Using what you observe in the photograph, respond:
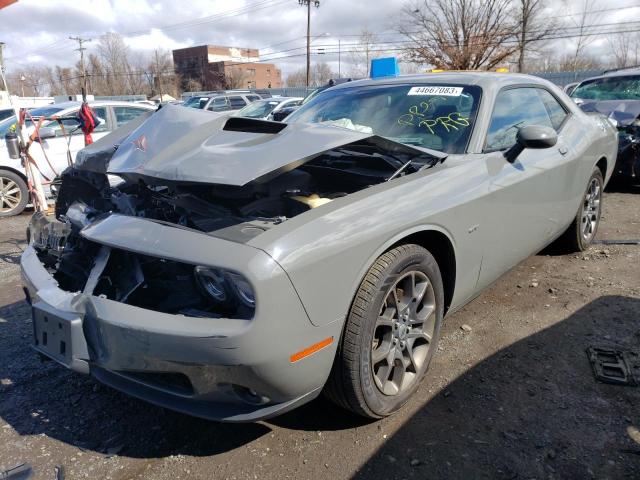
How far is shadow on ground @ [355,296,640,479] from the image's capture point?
6.66 feet

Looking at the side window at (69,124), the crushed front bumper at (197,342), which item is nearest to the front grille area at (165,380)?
the crushed front bumper at (197,342)

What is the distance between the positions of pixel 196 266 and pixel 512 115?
7.92 feet

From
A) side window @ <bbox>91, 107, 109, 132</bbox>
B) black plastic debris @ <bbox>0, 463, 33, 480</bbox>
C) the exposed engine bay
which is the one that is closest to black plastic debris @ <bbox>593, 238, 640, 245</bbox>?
the exposed engine bay

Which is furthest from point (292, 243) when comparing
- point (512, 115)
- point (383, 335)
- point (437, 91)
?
point (512, 115)

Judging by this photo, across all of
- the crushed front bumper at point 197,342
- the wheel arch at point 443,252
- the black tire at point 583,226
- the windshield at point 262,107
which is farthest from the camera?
the windshield at point 262,107

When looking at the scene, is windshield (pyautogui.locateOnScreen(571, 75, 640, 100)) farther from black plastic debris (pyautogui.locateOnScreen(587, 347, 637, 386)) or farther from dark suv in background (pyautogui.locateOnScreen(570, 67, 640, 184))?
black plastic debris (pyautogui.locateOnScreen(587, 347, 637, 386))

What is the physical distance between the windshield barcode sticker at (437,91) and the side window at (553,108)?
983 millimetres

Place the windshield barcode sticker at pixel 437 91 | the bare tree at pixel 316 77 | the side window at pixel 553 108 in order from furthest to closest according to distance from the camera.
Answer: the bare tree at pixel 316 77 → the side window at pixel 553 108 → the windshield barcode sticker at pixel 437 91

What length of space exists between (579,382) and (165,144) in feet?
8.20

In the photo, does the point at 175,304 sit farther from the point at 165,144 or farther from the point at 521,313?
A: the point at 521,313

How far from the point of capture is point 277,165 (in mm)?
2172

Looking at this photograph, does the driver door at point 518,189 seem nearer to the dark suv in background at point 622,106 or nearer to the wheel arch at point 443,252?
the wheel arch at point 443,252

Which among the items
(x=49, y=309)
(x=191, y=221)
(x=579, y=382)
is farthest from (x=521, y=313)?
(x=49, y=309)

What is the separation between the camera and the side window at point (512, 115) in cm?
301
